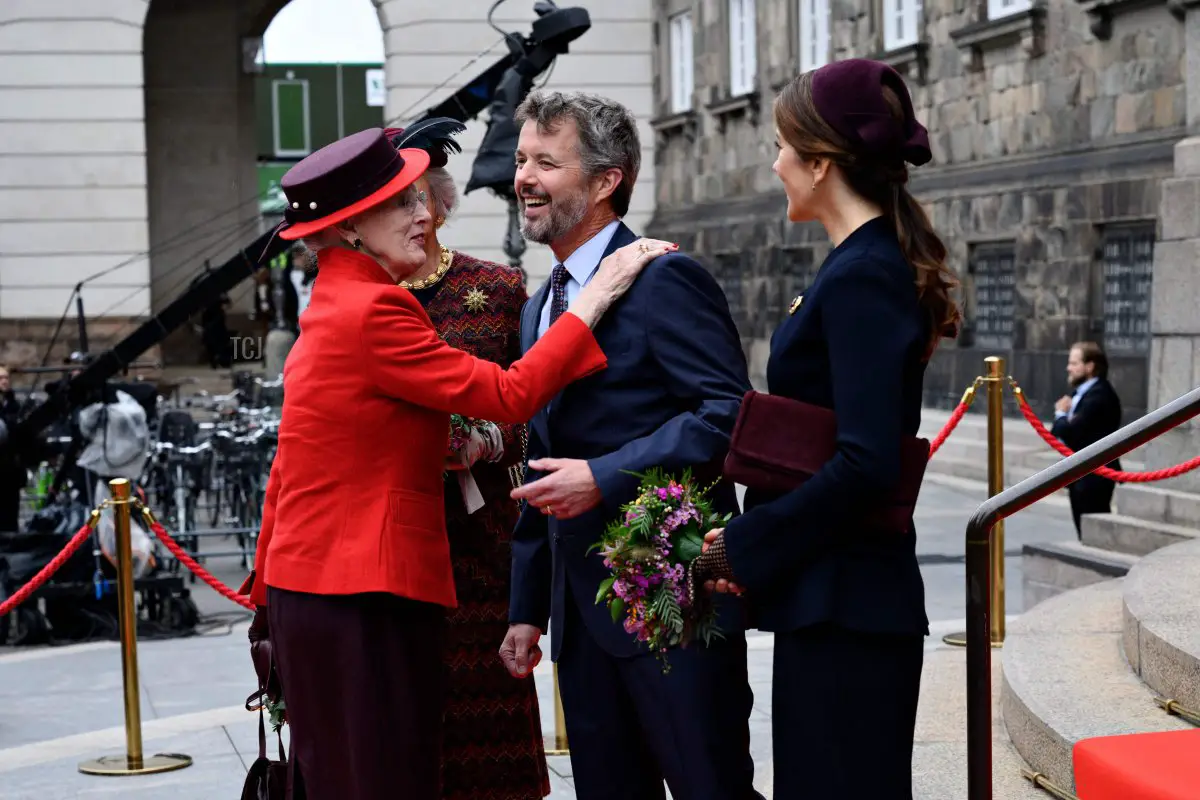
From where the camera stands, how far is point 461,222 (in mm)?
27594

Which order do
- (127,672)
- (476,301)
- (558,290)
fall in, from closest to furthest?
1. (558,290)
2. (476,301)
3. (127,672)

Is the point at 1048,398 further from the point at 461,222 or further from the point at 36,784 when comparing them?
the point at 461,222

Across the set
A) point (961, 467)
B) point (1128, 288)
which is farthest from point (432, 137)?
point (961, 467)

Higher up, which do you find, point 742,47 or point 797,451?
point 742,47

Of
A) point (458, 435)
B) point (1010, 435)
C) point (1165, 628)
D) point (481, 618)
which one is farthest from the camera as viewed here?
point (1010, 435)

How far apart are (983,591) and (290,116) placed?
57277mm

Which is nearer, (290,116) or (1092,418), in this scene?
(1092,418)

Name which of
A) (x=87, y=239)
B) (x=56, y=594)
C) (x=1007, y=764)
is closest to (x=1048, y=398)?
(x=56, y=594)

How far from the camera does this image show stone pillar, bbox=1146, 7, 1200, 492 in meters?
8.81

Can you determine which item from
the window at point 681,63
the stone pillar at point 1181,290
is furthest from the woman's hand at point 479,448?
the window at point 681,63

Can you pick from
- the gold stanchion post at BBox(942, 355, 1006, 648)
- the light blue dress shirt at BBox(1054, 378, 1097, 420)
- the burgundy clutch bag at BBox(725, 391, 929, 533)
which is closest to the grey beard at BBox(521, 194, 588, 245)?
the burgundy clutch bag at BBox(725, 391, 929, 533)

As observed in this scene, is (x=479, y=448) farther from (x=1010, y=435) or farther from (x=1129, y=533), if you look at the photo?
(x=1010, y=435)

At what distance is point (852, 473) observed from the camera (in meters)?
3.02

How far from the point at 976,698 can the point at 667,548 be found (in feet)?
2.83
